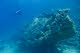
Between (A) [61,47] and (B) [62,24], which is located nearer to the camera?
(B) [62,24]

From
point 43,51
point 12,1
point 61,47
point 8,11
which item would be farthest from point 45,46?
point 12,1

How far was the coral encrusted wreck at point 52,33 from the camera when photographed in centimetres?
710

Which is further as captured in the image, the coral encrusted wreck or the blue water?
the blue water

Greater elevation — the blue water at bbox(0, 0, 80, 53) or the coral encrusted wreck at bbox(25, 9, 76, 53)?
the blue water at bbox(0, 0, 80, 53)

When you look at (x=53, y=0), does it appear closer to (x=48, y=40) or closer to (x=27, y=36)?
(x=27, y=36)

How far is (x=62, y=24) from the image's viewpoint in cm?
705

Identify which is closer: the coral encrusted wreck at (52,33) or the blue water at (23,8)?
the coral encrusted wreck at (52,33)

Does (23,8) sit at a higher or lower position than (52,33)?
higher

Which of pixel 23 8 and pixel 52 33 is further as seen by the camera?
pixel 23 8

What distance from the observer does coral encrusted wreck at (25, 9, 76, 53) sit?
279 inches

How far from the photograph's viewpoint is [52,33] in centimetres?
734

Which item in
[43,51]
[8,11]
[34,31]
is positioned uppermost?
[8,11]

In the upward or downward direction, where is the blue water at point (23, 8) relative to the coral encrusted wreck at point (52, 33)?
upward

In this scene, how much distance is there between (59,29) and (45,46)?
158cm
